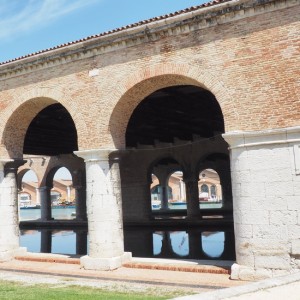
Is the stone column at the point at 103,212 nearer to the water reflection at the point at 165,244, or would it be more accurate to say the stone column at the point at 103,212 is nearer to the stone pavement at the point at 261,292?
the water reflection at the point at 165,244

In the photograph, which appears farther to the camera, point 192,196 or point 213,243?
point 192,196

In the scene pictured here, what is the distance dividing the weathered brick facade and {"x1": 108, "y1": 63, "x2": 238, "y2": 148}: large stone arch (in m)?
0.02

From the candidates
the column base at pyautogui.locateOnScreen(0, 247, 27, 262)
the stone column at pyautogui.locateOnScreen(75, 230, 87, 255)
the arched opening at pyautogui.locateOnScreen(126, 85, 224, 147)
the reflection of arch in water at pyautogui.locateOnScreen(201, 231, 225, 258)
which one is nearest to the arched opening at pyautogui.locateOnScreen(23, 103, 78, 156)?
the arched opening at pyautogui.locateOnScreen(126, 85, 224, 147)

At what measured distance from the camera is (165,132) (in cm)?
2202

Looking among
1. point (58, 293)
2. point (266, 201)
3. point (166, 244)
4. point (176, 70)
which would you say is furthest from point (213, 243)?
point (58, 293)

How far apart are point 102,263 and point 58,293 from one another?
8.63ft

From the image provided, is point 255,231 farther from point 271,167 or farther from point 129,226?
point 129,226

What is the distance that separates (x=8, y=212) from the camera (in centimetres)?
1306

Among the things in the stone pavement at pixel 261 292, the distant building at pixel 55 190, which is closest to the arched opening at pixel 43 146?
the stone pavement at pixel 261 292

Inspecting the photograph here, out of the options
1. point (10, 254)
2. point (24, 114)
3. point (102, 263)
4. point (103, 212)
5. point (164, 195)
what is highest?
point (24, 114)

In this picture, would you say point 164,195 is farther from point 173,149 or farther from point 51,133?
point 51,133

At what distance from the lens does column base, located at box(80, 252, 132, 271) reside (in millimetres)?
10727

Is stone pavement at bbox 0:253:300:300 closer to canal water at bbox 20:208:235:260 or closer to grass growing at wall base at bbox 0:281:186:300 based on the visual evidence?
grass growing at wall base at bbox 0:281:186:300

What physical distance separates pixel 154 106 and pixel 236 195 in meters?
6.92
